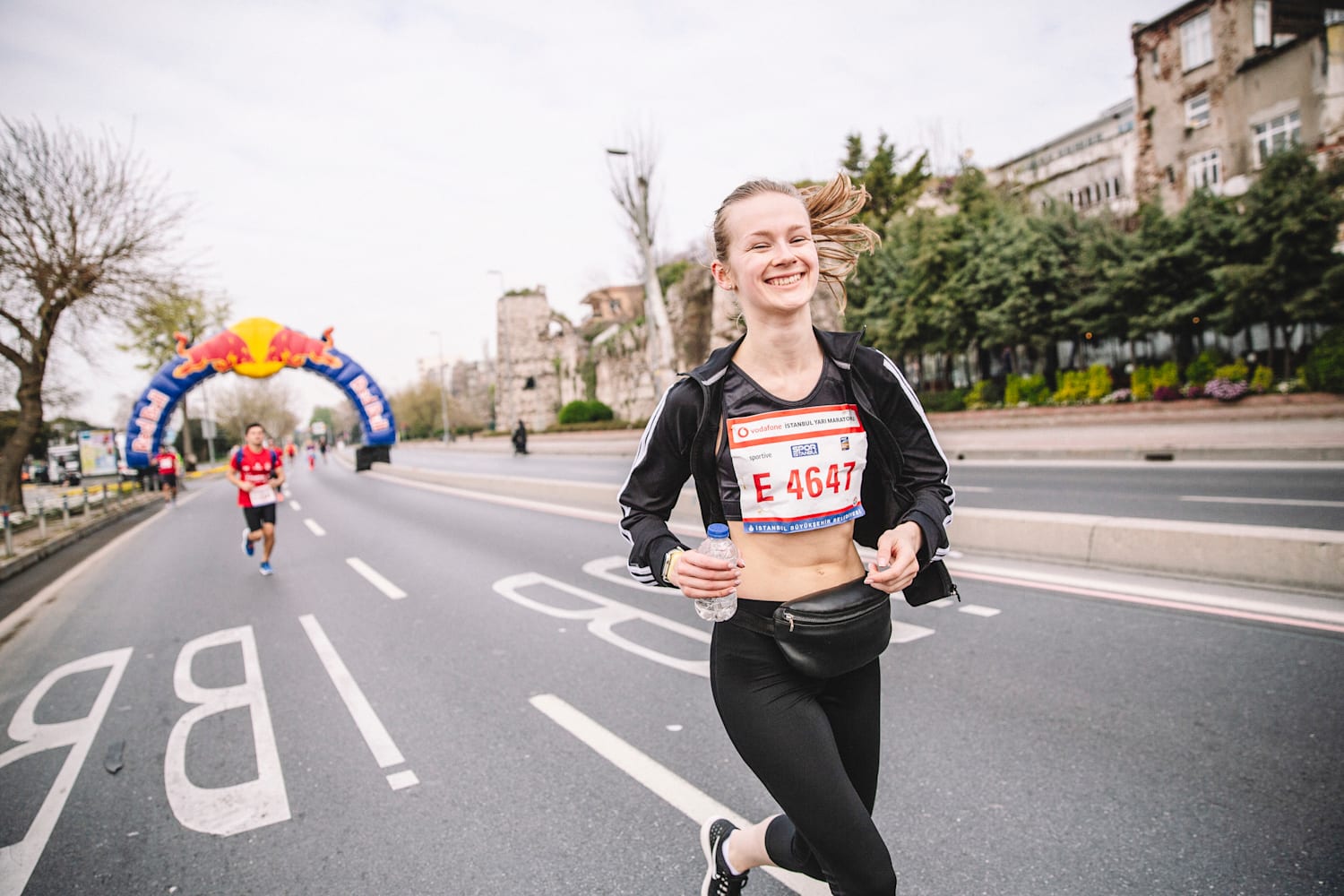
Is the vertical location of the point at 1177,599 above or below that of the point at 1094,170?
below

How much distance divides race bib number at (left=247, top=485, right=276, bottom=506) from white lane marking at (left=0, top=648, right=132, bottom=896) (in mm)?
3516

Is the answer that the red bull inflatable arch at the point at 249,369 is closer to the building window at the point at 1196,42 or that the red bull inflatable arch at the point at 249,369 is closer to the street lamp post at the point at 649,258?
the street lamp post at the point at 649,258

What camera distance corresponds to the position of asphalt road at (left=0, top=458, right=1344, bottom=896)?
278 cm

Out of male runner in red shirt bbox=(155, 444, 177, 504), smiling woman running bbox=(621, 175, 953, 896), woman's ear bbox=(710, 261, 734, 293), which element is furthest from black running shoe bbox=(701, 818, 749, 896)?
male runner in red shirt bbox=(155, 444, 177, 504)

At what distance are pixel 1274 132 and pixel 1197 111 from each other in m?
3.51

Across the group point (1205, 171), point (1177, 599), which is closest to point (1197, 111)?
point (1205, 171)

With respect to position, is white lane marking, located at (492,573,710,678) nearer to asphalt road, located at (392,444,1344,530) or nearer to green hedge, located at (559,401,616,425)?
asphalt road, located at (392,444,1344,530)

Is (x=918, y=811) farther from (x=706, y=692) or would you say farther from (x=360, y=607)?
(x=360, y=607)

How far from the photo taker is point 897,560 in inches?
72.4

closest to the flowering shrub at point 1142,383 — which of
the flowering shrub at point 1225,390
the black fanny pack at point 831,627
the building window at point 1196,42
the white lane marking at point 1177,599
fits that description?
the flowering shrub at point 1225,390

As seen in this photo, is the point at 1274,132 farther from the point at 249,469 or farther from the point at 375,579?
the point at 249,469

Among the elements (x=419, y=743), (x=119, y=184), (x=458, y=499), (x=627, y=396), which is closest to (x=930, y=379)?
(x=627, y=396)

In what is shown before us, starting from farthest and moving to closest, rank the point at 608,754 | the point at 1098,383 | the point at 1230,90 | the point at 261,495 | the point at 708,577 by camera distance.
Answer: the point at 1230,90, the point at 1098,383, the point at 261,495, the point at 608,754, the point at 708,577

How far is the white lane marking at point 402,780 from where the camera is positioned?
3.58m
